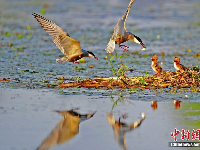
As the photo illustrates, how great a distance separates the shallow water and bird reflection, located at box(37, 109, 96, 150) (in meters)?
0.06

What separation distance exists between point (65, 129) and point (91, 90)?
2.50m

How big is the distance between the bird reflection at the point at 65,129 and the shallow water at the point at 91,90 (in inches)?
2.2

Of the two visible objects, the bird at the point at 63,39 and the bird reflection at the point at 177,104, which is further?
the bird at the point at 63,39

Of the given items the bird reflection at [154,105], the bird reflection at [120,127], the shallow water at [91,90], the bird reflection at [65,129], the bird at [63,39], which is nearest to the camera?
the bird reflection at [65,129]

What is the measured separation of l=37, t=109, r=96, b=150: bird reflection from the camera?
21.0 ft

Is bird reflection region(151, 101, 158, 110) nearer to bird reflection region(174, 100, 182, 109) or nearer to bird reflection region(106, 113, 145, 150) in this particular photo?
bird reflection region(174, 100, 182, 109)

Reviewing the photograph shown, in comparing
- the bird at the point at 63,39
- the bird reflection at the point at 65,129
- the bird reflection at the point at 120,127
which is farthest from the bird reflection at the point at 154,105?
the bird at the point at 63,39

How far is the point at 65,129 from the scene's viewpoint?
6.98 metres

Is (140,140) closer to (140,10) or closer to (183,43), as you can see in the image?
(183,43)

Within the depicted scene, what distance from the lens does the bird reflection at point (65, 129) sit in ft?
21.0

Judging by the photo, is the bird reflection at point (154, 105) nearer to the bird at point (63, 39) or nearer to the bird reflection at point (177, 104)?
the bird reflection at point (177, 104)

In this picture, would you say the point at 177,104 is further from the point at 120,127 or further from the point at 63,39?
the point at 63,39

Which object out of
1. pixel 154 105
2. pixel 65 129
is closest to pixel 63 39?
pixel 154 105

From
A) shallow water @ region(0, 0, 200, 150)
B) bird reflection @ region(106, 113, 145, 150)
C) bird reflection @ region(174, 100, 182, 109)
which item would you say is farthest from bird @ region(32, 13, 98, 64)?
bird reflection @ region(106, 113, 145, 150)
